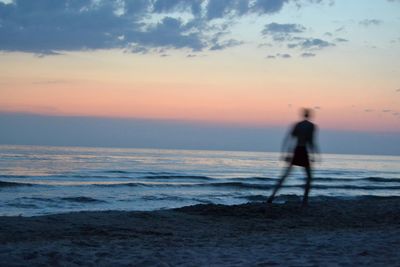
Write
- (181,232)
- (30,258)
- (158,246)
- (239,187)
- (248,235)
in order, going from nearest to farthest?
(30,258) → (158,246) → (248,235) → (181,232) → (239,187)

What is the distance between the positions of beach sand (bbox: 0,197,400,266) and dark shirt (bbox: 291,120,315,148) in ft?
5.24

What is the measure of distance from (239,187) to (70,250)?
19.5m

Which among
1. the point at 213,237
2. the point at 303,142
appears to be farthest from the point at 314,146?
the point at 213,237

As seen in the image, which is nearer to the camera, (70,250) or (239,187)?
(70,250)

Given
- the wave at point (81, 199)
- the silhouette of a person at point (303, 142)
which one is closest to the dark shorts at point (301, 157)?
the silhouette of a person at point (303, 142)

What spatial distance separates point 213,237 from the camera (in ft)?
26.0

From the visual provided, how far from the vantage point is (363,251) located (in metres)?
5.86

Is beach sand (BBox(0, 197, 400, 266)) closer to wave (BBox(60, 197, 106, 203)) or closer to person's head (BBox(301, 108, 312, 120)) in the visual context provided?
person's head (BBox(301, 108, 312, 120))

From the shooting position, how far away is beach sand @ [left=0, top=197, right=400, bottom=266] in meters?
5.66

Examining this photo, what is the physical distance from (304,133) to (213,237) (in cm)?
352

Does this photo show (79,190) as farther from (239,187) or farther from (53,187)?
(239,187)

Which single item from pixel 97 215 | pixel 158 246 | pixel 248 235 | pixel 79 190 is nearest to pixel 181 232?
pixel 248 235

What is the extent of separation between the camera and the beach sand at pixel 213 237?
5664 millimetres

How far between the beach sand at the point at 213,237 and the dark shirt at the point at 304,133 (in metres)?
1.60
